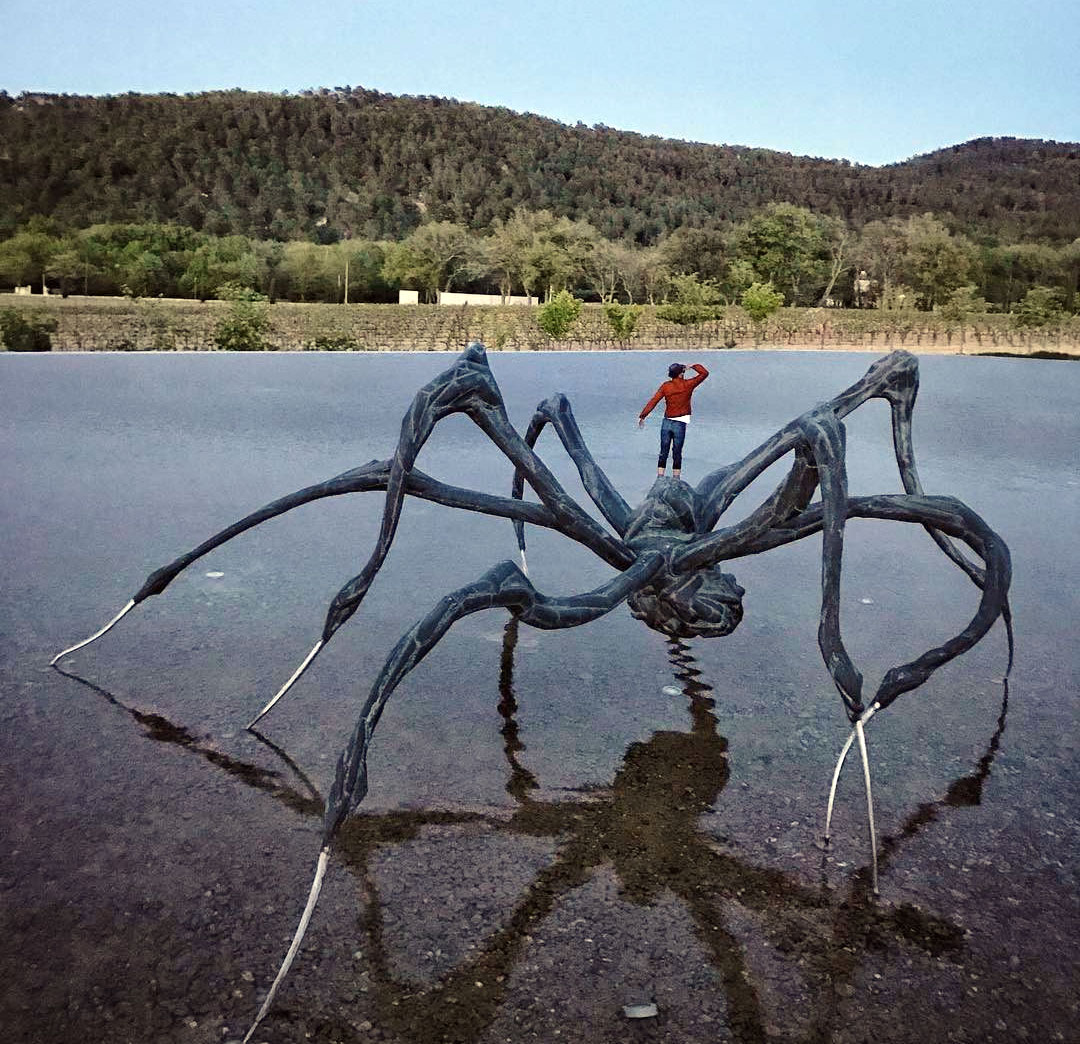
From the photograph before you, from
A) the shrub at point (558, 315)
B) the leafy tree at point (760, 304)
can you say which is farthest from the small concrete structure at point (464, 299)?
the shrub at point (558, 315)

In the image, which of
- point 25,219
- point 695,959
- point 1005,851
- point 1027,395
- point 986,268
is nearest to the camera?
point 695,959

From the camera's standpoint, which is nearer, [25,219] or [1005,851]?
[1005,851]

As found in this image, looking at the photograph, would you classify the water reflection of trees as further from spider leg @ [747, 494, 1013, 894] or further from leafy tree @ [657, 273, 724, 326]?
leafy tree @ [657, 273, 724, 326]

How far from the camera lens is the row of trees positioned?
6469 centimetres

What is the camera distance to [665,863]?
11.7 feet

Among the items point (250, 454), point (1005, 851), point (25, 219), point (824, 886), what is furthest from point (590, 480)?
point (25, 219)

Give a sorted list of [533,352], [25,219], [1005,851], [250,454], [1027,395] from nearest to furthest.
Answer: [1005,851], [250,454], [1027,395], [533,352], [25,219]

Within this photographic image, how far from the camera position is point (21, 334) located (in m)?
32.8

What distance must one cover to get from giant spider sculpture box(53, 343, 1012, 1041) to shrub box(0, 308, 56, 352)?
1280 inches

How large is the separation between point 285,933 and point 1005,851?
2.57 m

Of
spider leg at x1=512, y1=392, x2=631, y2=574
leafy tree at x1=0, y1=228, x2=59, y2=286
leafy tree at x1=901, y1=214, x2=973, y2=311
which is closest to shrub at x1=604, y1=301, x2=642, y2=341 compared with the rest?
leafy tree at x1=0, y1=228, x2=59, y2=286

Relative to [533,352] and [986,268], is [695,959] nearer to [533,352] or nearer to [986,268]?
[533,352]

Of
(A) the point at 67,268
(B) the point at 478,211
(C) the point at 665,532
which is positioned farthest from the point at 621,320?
(B) the point at 478,211

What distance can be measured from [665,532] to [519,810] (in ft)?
4.13
